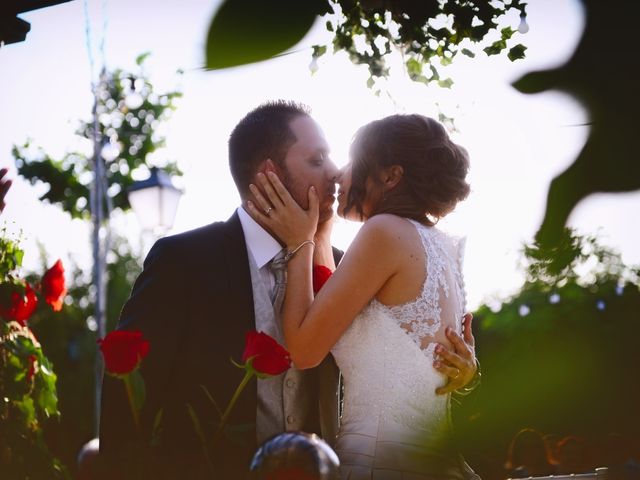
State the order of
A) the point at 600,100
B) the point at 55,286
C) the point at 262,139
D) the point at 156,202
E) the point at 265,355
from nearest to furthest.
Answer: the point at 600,100, the point at 265,355, the point at 55,286, the point at 262,139, the point at 156,202

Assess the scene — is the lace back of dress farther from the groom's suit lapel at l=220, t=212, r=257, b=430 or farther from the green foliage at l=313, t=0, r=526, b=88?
the green foliage at l=313, t=0, r=526, b=88

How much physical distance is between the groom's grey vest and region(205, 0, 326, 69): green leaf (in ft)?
6.82

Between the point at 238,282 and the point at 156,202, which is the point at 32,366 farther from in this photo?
the point at 156,202

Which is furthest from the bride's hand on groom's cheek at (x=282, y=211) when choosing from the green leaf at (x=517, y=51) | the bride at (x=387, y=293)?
the green leaf at (x=517, y=51)

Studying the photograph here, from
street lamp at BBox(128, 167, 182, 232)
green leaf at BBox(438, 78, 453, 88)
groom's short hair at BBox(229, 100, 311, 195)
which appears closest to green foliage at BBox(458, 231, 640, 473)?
street lamp at BBox(128, 167, 182, 232)

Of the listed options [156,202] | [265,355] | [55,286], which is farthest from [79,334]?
[265,355]

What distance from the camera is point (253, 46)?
2.21ft

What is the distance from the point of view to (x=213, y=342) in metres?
2.64

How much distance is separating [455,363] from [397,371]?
0.21m

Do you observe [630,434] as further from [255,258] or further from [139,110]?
[139,110]

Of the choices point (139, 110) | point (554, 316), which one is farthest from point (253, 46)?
point (139, 110)

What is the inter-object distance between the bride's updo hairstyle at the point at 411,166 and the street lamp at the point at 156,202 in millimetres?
4508

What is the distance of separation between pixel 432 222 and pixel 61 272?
1.53 m

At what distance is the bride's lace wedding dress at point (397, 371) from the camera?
2.61 m
